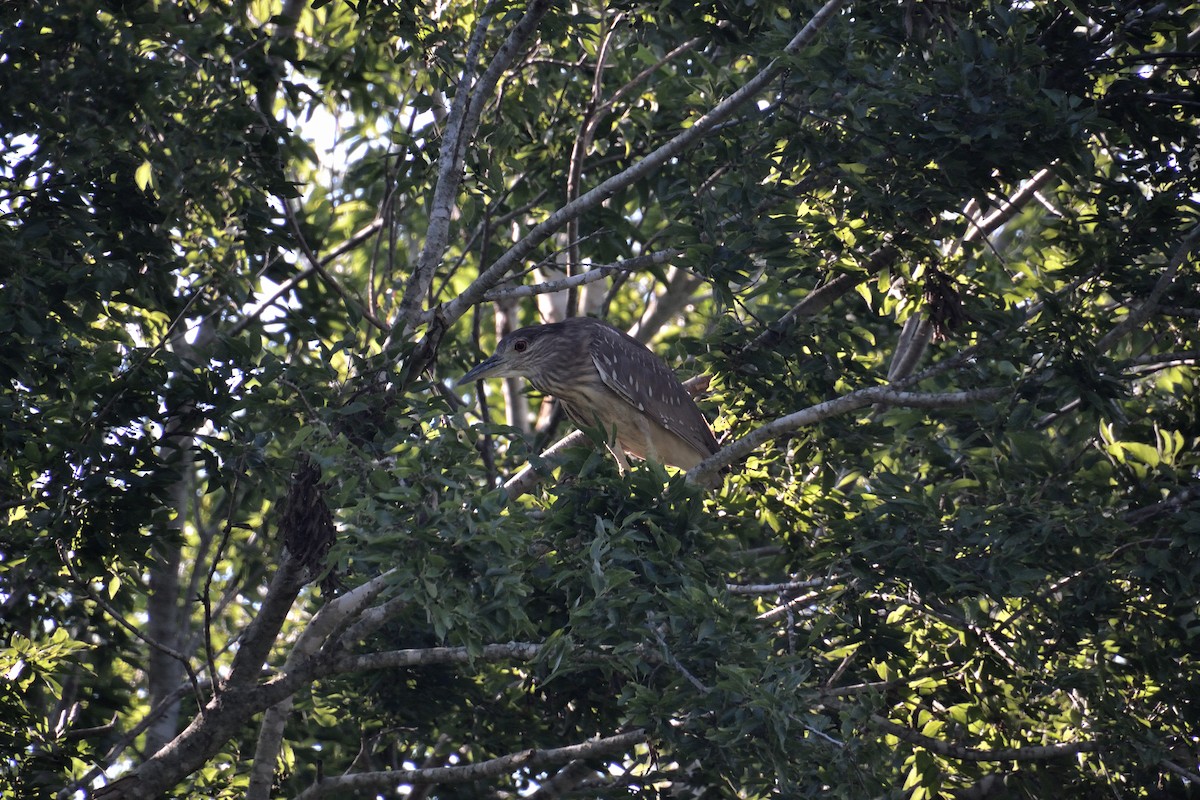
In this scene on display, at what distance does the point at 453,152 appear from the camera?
494cm

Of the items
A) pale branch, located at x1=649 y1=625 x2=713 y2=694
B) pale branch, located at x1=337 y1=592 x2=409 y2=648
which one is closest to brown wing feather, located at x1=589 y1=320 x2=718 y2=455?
pale branch, located at x1=337 y1=592 x2=409 y2=648

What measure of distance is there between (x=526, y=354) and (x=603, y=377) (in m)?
0.46

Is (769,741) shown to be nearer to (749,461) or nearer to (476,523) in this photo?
(476,523)

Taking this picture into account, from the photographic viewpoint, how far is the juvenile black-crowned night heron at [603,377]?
663cm

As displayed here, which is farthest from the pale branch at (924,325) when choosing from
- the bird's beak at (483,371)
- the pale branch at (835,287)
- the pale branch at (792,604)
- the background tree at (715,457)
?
the bird's beak at (483,371)

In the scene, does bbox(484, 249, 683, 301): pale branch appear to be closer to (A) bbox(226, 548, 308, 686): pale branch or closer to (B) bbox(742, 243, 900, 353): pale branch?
(B) bbox(742, 243, 900, 353): pale branch

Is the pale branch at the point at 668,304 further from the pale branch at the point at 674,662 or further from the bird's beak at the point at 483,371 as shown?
the pale branch at the point at 674,662

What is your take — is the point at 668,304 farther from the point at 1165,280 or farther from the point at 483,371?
the point at 1165,280

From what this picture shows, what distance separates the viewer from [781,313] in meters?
6.41

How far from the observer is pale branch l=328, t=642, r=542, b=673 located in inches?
167

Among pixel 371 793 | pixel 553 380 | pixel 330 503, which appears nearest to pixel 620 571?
pixel 330 503

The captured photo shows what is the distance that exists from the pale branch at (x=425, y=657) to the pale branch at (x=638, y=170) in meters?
1.26

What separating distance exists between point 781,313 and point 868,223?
1.25 metres

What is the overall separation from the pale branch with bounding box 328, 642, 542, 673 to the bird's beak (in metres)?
1.81
